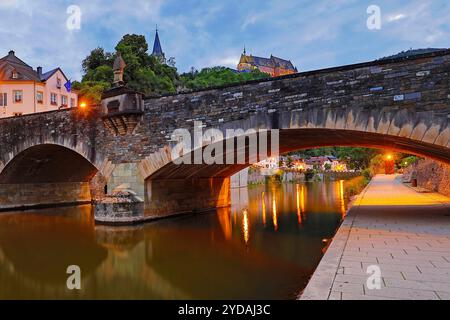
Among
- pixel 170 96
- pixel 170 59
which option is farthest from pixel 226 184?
pixel 170 59

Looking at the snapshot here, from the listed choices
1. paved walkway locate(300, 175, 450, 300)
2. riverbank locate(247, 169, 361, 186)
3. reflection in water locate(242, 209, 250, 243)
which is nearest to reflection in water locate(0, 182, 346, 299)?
reflection in water locate(242, 209, 250, 243)

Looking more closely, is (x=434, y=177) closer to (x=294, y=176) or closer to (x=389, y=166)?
(x=389, y=166)

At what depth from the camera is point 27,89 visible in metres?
35.2

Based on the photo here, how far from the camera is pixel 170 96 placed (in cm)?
1249

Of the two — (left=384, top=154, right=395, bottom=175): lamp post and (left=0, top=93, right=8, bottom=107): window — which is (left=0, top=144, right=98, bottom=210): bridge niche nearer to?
(left=0, top=93, right=8, bottom=107): window

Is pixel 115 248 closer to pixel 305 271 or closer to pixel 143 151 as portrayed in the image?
pixel 143 151

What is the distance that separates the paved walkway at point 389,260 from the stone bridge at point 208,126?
2065 millimetres

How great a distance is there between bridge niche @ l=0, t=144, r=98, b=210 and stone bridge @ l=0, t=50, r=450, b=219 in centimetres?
5

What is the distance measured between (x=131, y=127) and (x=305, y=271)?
27.9 feet

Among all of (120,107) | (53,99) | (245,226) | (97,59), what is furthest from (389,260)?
(97,59)

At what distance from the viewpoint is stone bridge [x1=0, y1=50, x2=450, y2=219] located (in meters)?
8.45

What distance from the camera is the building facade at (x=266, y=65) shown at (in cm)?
11031

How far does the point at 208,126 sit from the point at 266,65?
10706 centimetres
